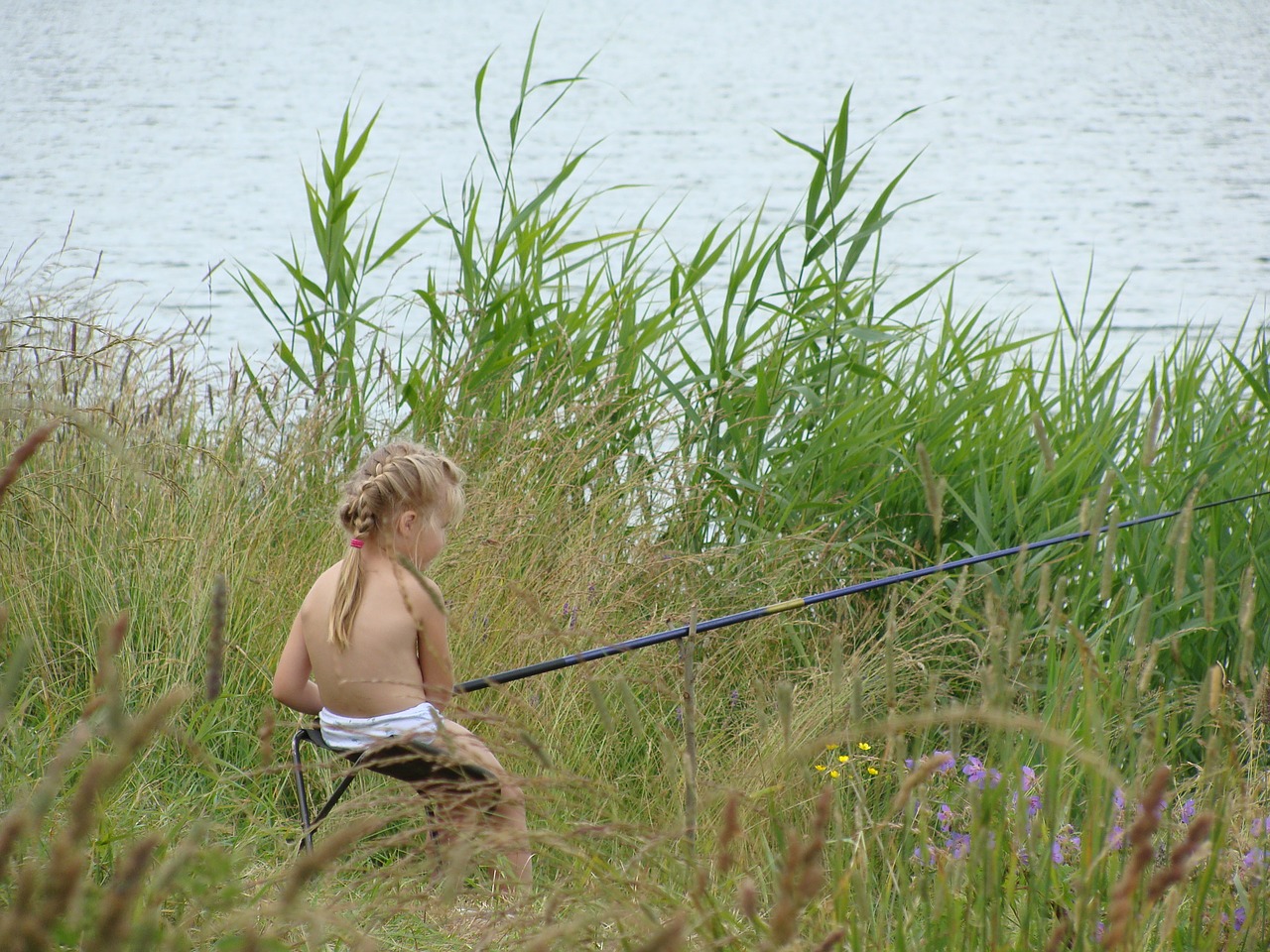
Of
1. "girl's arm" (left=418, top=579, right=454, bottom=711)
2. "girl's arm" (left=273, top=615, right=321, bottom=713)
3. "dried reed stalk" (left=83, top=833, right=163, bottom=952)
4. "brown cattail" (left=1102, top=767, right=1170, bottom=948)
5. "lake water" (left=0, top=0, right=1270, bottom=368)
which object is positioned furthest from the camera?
"lake water" (left=0, top=0, right=1270, bottom=368)

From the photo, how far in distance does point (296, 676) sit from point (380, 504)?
361 millimetres

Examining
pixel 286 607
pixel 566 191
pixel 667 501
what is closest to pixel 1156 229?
pixel 566 191

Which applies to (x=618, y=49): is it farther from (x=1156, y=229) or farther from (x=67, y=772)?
(x=67, y=772)

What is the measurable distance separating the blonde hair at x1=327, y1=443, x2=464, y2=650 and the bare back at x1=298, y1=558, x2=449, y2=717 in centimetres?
2

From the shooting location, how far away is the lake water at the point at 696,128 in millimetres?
10039

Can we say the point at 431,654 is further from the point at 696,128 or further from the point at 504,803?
the point at 696,128

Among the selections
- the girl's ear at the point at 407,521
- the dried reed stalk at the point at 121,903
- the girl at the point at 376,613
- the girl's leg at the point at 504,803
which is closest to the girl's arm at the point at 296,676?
the girl at the point at 376,613

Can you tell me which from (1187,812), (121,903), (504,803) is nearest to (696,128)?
(1187,812)

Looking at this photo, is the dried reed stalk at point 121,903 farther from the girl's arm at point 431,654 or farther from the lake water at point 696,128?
the lake water at point 696,128

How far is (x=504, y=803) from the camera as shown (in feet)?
5.40

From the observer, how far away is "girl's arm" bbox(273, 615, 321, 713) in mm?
2447

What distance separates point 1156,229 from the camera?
11.6 metres

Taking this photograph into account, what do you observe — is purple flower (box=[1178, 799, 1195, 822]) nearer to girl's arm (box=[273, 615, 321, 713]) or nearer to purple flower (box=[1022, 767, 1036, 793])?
purple flower (box=[1022, 767, 1036, 793])

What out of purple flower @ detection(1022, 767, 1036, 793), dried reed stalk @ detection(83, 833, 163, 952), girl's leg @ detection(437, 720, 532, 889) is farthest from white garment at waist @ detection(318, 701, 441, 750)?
dried reed stalk @ detection(83, 833, 163, 952)
